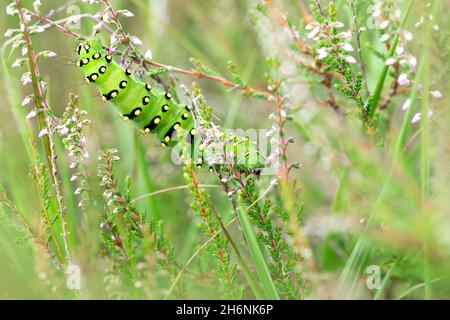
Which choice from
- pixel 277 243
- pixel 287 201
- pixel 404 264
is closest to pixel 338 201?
pixel 404 264

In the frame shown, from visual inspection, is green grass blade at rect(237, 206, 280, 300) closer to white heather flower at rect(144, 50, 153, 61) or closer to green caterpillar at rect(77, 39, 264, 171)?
green caterpillar at rect(77, 39, 264, 171)

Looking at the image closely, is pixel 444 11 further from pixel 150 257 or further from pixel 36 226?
pixel 36 226

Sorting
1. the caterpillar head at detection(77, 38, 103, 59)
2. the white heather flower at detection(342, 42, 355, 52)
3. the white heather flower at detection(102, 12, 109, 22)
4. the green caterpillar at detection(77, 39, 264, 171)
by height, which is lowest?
the green caterpillar at detection(77, 39, 264, 171)

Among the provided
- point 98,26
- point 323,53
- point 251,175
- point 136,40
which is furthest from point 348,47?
point 98,26

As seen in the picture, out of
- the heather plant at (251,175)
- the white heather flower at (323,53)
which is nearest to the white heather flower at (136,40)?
the heather plant at (251,175)

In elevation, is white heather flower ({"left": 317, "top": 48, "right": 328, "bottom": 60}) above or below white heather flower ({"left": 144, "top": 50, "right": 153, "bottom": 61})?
below

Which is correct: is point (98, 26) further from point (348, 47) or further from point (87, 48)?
point (348, 47)

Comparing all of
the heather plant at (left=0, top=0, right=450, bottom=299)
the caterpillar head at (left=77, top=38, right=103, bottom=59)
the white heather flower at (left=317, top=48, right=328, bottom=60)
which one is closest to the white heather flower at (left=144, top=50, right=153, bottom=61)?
the heather plant at (left=0, top=0, right=450, bottom=299)

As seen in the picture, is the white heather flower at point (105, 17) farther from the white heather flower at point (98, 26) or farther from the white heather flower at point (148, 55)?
the white heather flower at point (148, 55)
